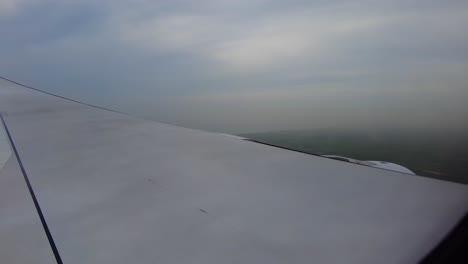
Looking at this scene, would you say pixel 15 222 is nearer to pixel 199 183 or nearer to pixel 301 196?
pixel 199 183

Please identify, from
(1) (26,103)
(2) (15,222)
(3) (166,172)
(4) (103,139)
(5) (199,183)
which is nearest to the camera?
(2) (15,222)

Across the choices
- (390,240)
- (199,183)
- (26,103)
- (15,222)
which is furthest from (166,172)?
(26,103)

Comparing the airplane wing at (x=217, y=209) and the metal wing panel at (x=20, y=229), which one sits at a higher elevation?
the airplane wing at (x=217, y=209)

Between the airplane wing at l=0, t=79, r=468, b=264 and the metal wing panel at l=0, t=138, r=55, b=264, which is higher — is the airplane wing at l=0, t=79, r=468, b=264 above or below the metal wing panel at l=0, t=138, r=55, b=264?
above

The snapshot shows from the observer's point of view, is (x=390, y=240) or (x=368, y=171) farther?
(x=368, y=171)

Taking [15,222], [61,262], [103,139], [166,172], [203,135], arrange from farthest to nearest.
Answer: [203,135]
[103,139]
[166,172]
[15,222]
[61,262]

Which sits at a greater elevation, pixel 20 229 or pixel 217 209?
pixel 217 209

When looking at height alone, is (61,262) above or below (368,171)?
below

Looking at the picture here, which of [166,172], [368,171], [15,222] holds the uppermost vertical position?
[368,171]
